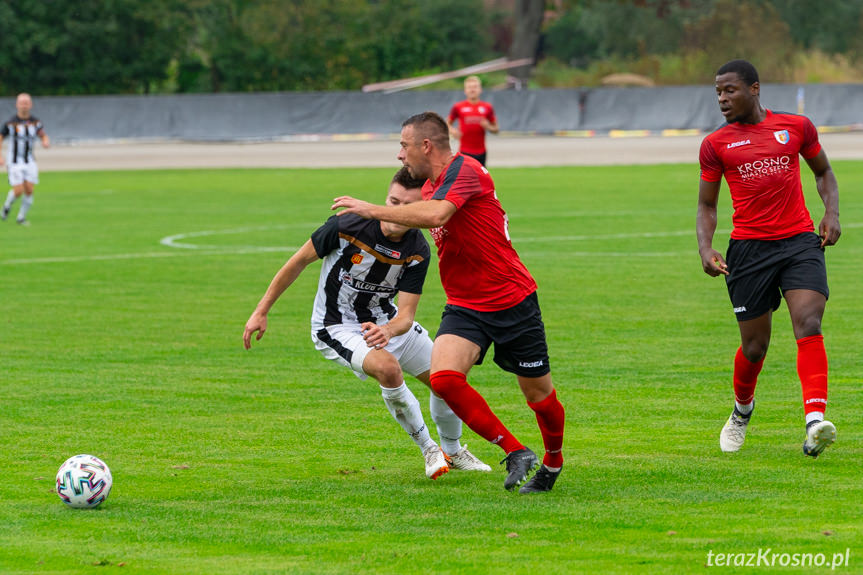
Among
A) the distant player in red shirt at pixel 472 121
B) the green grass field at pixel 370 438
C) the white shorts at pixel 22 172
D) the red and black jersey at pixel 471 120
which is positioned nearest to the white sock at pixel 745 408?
the green grass field at pixel 370 438

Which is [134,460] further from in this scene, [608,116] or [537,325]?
[608,116]

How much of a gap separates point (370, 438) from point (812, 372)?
9.45 ft

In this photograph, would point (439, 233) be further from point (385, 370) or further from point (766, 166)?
point (766, 166)

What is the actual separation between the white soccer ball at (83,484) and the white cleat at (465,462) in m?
2.10

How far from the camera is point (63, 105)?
177 feet

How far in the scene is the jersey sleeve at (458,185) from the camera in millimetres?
7109

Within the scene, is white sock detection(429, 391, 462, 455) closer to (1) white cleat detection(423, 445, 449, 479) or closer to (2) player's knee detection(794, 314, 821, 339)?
(1) white cleat detection(423, 445, 449, 479)

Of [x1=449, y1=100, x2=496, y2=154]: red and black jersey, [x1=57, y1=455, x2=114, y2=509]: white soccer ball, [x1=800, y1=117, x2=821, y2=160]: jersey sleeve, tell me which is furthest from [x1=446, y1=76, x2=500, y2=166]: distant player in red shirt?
[x1=57, y1=455, x2=114, y2=509]: white soccer ball

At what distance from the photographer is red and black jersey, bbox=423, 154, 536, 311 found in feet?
24.1

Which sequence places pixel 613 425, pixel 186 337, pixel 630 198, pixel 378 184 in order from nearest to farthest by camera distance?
pixel 613 425 → pixel 186 337 → pixel 630 198 → pixel 378 184

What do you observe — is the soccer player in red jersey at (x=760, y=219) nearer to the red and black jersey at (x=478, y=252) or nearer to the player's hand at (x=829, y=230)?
the player's hand at (x=829, y=230)

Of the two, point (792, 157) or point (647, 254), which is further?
point (647, 254)

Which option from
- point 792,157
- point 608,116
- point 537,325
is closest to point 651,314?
point 792,157

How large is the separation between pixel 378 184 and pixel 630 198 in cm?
687
